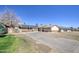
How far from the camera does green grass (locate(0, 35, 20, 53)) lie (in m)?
2.77

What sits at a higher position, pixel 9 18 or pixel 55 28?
pixel 9 18

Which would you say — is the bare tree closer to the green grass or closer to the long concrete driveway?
the green grass

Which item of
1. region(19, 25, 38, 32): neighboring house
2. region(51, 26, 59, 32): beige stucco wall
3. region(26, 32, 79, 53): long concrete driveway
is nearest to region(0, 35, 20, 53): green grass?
region(19, 25, 38, 32): neighboring house

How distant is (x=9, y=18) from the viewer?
9.18 ft

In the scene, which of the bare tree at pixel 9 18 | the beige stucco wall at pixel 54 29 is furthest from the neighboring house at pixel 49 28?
the bare tree at pixel 9 18

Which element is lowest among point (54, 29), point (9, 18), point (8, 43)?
point (8, 43)

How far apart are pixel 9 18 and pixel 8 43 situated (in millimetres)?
260

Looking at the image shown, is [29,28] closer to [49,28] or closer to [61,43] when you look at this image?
[49,28]

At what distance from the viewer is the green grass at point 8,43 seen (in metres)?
2.77

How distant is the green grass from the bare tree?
0.45 ft

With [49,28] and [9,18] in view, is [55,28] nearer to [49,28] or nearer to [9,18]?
[49,28]

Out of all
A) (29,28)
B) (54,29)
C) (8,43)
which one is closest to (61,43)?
(54,29)
